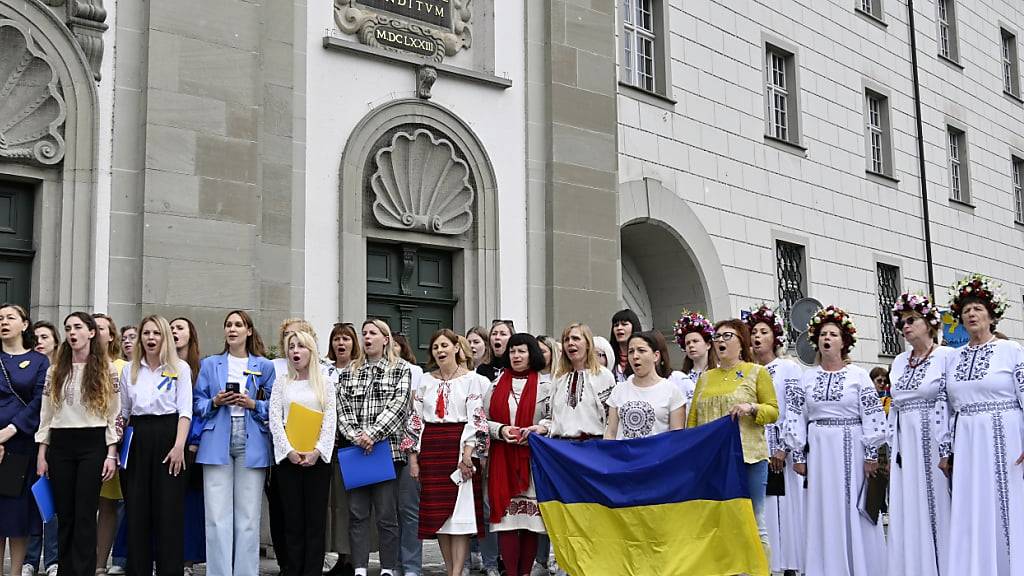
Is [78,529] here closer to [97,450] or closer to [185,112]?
[97,450]

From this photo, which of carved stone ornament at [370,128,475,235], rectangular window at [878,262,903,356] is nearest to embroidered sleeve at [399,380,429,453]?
carved stone ornament at [370,128,475,235]

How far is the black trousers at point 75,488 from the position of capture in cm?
837

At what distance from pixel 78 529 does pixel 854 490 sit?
6.06 metres

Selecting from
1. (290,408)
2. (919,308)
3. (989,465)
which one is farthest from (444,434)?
(989,465)

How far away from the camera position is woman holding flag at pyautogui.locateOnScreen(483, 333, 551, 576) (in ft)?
30.3

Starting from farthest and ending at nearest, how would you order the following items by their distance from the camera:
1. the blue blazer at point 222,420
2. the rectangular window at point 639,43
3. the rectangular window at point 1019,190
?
the rectangular window at point 1019,190 < the rectangular window at point 639,43 < the blue blazer at point 222,420

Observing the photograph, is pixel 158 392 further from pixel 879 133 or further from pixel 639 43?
pixel 879 133

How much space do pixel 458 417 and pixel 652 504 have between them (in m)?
1.67

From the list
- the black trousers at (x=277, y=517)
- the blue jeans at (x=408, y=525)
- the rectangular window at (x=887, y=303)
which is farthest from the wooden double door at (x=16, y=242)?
the rectangular window at (x=887, y=303)

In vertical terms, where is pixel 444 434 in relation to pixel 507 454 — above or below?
above

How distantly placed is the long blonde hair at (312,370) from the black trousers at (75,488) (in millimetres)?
1513

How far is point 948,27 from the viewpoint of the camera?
27.4m

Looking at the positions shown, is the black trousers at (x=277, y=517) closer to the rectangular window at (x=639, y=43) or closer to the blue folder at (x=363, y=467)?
the blue folder at (x=363, y=467)

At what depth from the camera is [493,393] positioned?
31.3ft
